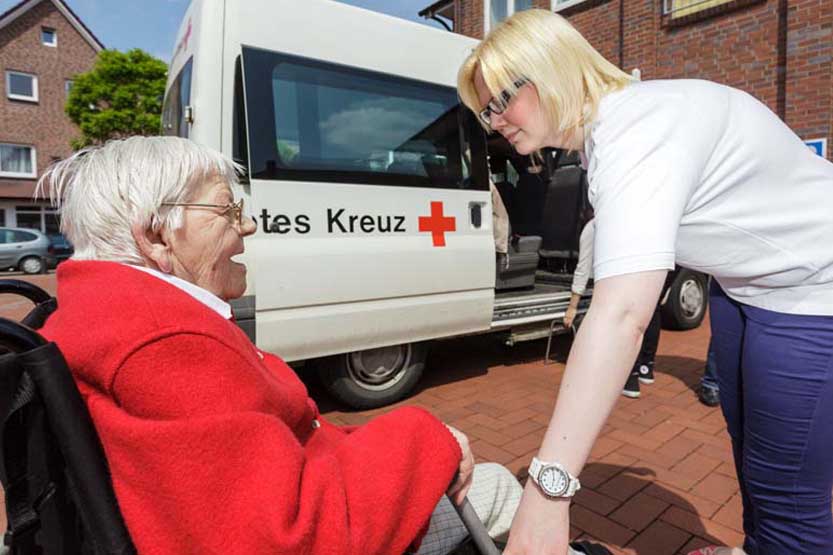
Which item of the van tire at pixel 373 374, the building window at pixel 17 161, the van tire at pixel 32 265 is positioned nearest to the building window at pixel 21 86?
the building window at pixel 17 161

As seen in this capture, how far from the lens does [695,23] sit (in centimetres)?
916

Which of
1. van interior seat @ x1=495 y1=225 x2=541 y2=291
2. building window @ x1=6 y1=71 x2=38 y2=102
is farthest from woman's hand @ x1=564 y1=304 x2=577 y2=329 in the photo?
building window @ x1=6 y1=71 x2=38 y2=102

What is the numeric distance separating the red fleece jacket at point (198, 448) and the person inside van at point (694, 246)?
0.30 m

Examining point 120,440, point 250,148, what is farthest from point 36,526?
point 250,148

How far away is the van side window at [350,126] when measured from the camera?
→ 10.4 feet

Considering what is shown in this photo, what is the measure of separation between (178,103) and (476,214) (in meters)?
2.18

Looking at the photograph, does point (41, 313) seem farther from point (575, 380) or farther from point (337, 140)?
point (337, 140)

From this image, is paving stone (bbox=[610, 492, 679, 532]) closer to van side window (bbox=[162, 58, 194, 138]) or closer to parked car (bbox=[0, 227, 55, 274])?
van side window (bbox=[162, 58, 194, 138])

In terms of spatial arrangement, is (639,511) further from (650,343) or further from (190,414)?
(190,414)

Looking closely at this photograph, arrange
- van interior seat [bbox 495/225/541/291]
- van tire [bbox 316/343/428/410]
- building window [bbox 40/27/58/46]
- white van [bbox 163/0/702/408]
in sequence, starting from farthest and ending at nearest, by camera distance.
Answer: building window [bbox 40/27/58/46] < van interior seat [bbox 495/225/541/291] < van tire [bbox 316/343/428/410] < white van [bbox 163/0/702/408]

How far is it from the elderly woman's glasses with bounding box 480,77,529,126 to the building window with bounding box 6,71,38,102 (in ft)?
Answer: 105

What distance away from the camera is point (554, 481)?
3.07 feet

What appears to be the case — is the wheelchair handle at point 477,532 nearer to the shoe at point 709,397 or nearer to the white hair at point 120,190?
the white hair at point 120,190

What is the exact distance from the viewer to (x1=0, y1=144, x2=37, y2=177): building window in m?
25.8
